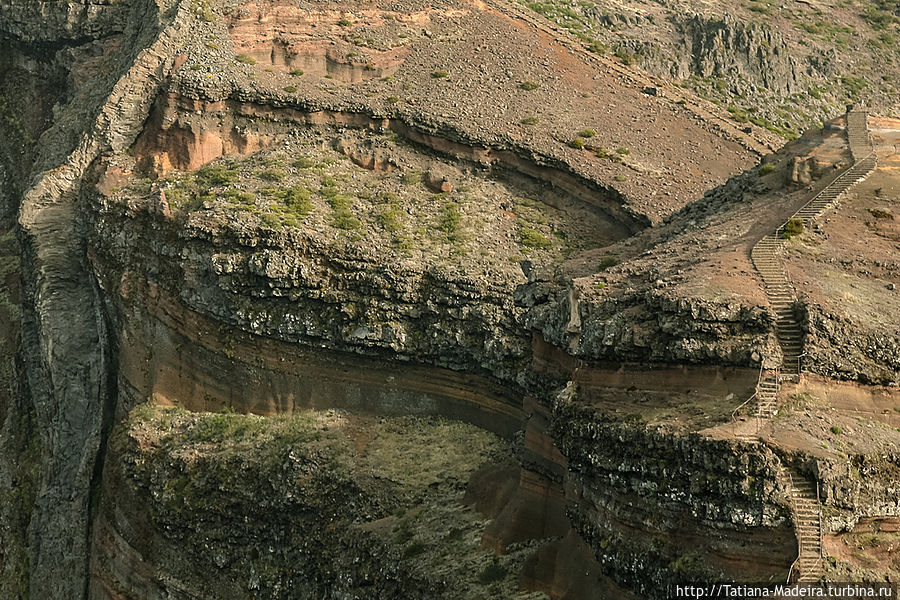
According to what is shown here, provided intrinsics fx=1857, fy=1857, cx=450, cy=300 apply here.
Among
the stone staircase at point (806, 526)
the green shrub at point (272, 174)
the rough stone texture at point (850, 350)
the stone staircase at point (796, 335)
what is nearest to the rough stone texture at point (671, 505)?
the stone staircase at point (806, 526)

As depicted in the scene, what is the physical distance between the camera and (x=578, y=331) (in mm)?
47875

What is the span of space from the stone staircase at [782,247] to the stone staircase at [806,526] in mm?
3722

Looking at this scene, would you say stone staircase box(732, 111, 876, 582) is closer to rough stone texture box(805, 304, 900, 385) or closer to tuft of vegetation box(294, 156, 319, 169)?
rough stone texture box(805, 304, 900, 385)

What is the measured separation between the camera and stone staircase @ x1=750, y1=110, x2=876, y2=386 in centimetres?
4359

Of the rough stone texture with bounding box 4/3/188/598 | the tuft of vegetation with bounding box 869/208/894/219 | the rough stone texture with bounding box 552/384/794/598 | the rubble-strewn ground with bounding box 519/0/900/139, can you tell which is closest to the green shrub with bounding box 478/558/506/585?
the rough stone texture with bounding box 552/384/794/598

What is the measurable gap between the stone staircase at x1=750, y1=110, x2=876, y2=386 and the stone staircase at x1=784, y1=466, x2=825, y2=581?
12.2 feet

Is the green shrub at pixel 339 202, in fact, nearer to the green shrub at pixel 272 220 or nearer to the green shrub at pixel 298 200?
the green shrub at pixel 298 200

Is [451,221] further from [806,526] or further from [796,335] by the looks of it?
[806,526]

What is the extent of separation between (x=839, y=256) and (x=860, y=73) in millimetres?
49163

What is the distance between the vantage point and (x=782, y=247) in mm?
48438

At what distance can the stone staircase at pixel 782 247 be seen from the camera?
4359cm

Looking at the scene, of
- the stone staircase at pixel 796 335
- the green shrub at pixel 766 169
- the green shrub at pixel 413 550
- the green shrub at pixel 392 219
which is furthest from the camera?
the green shrub at pixel 392 219

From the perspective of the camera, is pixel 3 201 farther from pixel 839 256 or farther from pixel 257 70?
pixel 839 256

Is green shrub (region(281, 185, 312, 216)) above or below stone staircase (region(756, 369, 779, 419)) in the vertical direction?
below
